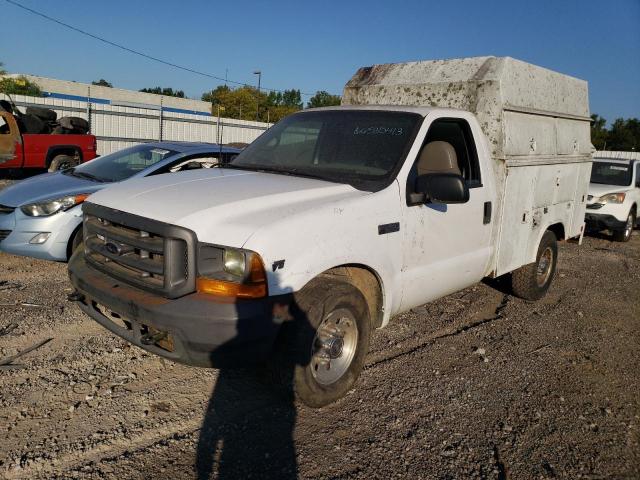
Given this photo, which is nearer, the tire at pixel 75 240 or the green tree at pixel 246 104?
the tire at pixel 75 240

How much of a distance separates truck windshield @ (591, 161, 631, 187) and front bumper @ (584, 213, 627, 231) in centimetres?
110

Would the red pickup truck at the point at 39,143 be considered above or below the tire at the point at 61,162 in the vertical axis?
above

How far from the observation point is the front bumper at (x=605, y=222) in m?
10.6

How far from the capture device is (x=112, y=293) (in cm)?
308

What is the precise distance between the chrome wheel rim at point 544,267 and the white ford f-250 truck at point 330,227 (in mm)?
497

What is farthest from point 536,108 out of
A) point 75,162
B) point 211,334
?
point 75,162

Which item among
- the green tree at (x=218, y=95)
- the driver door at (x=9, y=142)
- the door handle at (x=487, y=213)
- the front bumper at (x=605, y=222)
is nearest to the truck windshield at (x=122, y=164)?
the door handle at (x=487, y=213)

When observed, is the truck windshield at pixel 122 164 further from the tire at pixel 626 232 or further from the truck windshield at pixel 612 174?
the truck windshield at pixel 612 174

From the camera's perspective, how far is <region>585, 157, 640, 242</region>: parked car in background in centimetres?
1058

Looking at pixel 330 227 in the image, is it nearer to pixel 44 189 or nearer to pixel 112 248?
pixel 112 248

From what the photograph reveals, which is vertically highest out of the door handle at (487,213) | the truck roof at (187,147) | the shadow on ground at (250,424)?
the truck roof at (187,147)

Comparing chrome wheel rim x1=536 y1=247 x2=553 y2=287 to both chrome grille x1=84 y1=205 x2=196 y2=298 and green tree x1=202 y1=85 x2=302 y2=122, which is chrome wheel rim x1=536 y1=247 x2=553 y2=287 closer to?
chrome grille x1=84 y1=205 x2=196 y2=298

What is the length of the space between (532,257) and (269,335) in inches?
146

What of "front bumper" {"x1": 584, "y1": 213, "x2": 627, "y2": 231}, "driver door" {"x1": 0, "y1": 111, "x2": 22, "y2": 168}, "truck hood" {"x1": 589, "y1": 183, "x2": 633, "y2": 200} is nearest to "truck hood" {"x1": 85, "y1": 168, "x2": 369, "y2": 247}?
"front bumper" {"x1": 584, "y1": 213, "x2": 627, "y2": 231}
